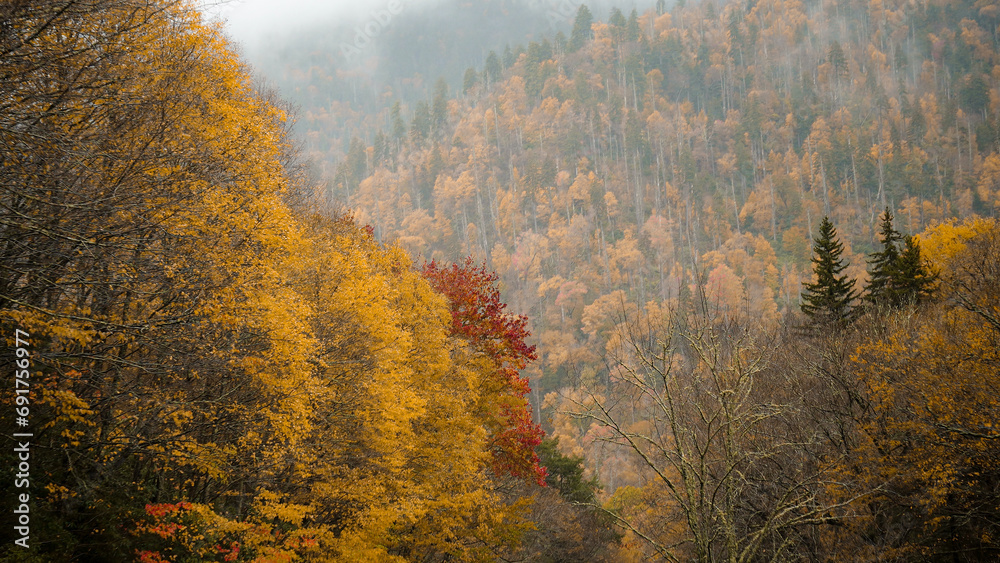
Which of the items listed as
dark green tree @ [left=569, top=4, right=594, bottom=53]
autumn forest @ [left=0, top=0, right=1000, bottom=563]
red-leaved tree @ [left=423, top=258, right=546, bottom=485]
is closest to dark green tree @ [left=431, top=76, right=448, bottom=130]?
dark green tree @ [left=569, top=4, right=594, bottom=53]

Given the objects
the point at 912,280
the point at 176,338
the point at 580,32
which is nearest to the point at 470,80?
the point at 580,32

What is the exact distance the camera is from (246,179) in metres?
10.8

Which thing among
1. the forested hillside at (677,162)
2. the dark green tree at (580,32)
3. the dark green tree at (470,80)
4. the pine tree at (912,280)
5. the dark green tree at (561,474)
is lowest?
the dark green tree at (561,474)

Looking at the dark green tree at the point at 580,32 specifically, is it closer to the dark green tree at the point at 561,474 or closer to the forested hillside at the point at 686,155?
the forested hillside at the point at 686,155

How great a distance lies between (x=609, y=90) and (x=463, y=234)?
227 ft

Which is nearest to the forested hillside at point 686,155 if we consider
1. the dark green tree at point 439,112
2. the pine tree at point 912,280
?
the dark green tree at point 439,112

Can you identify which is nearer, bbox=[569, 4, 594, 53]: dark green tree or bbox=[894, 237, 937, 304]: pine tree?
bbox=[894, 237, 937, 304]: pine tree

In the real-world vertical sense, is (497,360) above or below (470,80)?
below

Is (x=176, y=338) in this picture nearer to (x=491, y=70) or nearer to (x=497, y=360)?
(x=497, y=360)

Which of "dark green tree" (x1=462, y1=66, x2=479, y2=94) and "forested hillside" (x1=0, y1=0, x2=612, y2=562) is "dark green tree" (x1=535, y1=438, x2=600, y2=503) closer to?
"forested hillside" (x1=0, y1=0, x2=612, y2=562)

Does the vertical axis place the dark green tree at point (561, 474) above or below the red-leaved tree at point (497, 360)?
below

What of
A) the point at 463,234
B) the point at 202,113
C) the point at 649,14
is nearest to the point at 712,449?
the point at 202,113

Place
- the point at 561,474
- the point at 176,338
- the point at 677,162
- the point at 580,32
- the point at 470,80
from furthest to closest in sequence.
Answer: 1. the point at 470,80
2. the point at 580,32
3. the point at 677,162
4. the point at 561,474
5. the point at 176,338

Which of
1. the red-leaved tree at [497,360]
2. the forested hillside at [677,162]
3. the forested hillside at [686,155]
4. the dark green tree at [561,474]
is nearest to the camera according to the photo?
the red-leaved tree at [497,360]
